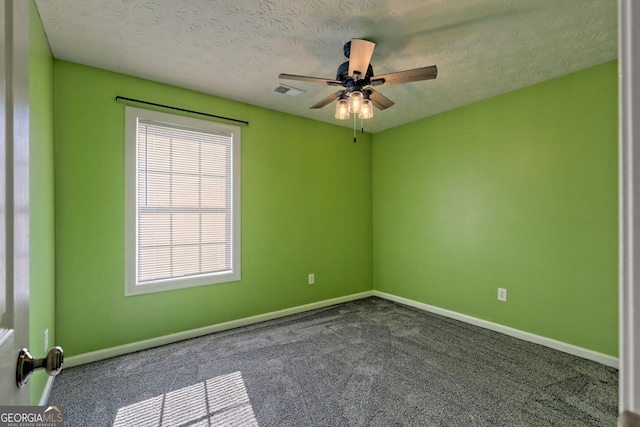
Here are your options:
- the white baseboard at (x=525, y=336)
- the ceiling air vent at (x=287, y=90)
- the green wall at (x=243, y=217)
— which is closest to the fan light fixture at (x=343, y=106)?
the ceiling air vent at (x=287, y=90)

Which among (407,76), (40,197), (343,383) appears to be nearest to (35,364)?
(40,197)

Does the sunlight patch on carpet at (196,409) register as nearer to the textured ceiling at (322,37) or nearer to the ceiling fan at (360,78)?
the ceiling fan at (360,78)

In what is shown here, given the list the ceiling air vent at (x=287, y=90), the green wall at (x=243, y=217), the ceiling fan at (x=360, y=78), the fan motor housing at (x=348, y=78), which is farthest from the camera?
the ceiling air vent at (x=287, y=90)

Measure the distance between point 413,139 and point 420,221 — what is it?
1.09 metres

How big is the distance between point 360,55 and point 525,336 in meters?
2.98

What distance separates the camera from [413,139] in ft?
12.8

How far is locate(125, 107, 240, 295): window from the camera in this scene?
268cm

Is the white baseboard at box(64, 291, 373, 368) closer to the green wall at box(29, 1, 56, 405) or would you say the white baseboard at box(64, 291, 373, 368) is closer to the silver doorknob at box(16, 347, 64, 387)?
the green wall at box(29, 1, 56, 405)

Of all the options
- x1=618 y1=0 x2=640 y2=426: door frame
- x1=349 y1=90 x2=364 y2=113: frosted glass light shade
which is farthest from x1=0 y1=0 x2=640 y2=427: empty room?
x1=618 y1=0 x2=640 y2=426: door frame

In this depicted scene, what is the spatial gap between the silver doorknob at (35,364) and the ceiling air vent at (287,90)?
8.82 feet

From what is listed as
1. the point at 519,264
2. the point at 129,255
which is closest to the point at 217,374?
the point at 129,255

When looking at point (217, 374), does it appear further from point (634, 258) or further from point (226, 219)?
point (634, 258)

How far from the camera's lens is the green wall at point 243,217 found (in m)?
2.41

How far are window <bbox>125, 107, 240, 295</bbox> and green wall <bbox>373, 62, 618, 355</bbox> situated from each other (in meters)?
2.30
